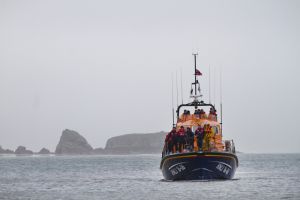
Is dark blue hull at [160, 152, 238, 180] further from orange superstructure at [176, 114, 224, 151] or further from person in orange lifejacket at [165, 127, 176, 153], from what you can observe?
orange superstructure at [176, 114, 224, 151]

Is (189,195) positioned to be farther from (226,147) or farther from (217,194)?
(226,147)

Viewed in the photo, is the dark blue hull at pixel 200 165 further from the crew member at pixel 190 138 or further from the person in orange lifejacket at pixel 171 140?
the crew member at pixel 190 138

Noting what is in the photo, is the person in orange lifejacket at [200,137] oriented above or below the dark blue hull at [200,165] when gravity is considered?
above

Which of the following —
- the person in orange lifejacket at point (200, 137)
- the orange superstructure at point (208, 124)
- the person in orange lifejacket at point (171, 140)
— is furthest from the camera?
the orange superstructure at point (208, 124)

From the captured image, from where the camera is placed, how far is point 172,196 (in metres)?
37.1

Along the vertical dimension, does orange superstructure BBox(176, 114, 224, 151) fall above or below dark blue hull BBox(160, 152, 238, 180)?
above

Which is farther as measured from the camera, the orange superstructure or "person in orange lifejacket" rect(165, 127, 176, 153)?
the orange superstructure

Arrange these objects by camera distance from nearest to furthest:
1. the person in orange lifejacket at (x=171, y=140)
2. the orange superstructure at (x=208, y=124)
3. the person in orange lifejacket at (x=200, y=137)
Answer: the person in orange lifejacket at (x=200, y=137), the person in orange lifejacket at (x=171, y=140), the orange superstructure at (x=208, y=124)

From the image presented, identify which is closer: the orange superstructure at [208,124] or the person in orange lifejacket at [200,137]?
the person in orange lifejacket at [200,137]

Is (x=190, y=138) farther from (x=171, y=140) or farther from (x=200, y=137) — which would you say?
(x=171, y=140)

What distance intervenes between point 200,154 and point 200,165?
0.80 m

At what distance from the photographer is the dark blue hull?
42344 mm

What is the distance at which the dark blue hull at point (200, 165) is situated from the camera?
42344 millimetres

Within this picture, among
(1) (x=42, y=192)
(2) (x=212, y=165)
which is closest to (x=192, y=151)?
(2) (x=212, y=165)
